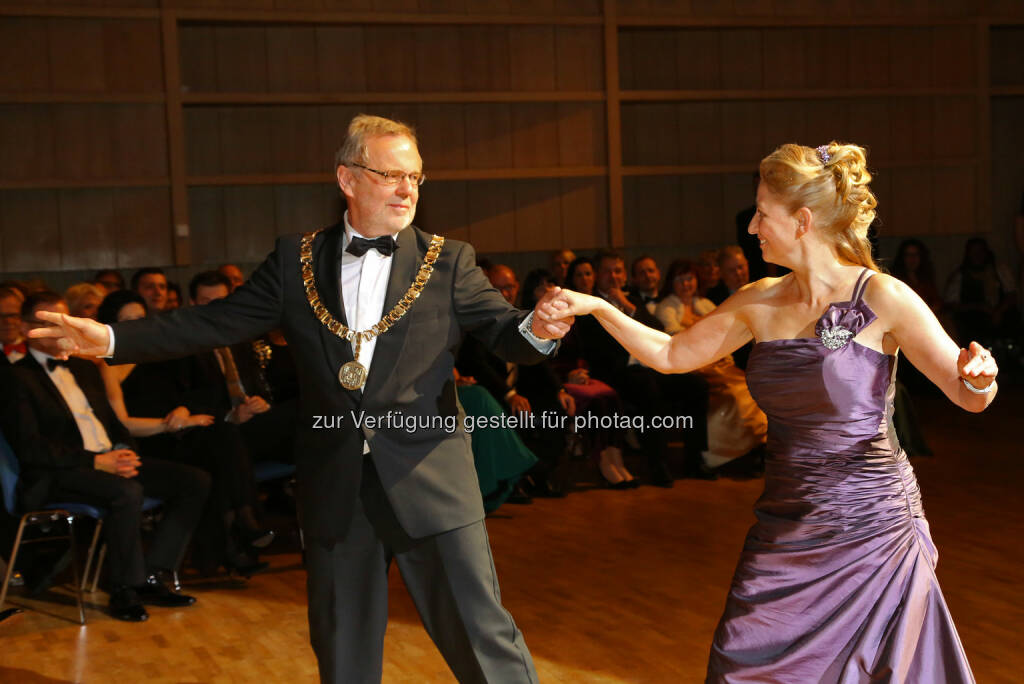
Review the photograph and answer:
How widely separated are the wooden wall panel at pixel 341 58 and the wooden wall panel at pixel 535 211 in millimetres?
1462

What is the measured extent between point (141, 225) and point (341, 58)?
6.19 ft

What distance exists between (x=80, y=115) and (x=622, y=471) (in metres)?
4.58

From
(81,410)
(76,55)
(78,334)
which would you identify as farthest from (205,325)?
(76,55)

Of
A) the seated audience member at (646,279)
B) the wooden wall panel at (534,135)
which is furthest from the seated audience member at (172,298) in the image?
the wooden wall panel at (534,135)

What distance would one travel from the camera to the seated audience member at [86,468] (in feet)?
14.3

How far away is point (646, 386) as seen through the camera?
21.2 ft

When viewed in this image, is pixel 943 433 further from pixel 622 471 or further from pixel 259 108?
pixel 259 108

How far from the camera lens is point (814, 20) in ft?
30.6

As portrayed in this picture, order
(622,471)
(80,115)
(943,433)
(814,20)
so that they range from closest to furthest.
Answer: (622,471)
(943,433)
(80,115)
(814,20)

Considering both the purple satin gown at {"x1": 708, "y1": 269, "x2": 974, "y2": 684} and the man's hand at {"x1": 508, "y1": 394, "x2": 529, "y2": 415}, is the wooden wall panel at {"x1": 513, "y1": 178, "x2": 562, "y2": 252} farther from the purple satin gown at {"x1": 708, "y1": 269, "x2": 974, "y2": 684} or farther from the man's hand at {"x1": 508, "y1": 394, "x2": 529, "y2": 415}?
the purple satin gown at {"x1": 708, "y1": 269, "x2": 974, "y2": 684}

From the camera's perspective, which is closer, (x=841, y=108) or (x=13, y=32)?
(x=13, y=32)

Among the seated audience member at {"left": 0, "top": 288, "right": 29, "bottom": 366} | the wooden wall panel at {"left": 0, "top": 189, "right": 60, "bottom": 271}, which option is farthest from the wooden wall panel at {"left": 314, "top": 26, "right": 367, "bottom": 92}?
the seated audience member at {"left": 0, "top": 288, "right": 29, "bottom": 366}

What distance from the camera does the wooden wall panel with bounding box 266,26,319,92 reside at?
27.3 ft

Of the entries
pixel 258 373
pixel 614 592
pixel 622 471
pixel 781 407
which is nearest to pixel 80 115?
pixel 258 373
